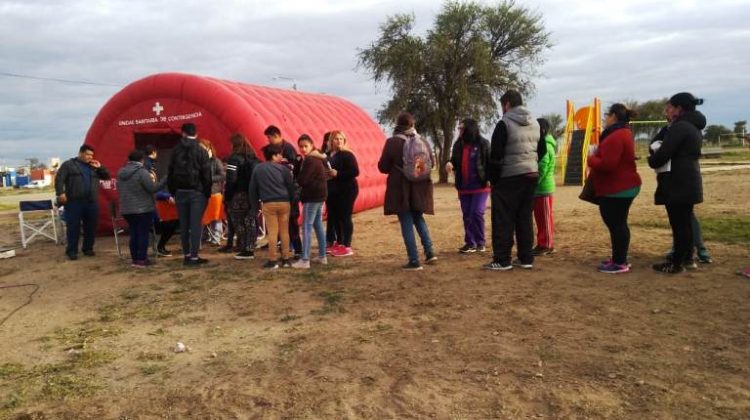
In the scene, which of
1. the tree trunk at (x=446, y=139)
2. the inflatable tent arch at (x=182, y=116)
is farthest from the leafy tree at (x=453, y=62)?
the inflatable tent arch at (x=182, y=116)

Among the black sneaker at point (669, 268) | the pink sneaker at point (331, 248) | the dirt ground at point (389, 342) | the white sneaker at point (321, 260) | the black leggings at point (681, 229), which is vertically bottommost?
the dirt ground at point (389, 342)

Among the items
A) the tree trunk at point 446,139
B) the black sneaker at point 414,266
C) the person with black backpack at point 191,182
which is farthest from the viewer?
the tree trunk at point 446,139

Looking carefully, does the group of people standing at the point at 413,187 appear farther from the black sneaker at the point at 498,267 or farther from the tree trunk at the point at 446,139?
the tree trunk at the point at 446,139

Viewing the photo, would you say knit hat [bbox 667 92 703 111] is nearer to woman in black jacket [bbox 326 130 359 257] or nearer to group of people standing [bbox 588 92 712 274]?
group of people standing [bbox 588 92 712 274]

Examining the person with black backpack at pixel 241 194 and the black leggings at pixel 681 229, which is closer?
the black leggings at pixel 681 229

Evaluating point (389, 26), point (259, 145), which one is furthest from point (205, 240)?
point (389, 26)

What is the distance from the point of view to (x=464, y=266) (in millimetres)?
6488

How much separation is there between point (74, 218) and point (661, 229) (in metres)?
8.76

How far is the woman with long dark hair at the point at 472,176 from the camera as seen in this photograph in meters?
6.89

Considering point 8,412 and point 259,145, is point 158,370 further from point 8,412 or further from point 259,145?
point 259,145

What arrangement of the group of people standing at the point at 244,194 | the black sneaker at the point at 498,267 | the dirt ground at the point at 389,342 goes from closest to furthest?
1. the dirt ground at the point at 389,342
2. the black sneaker at the point at 498,267
3. the group of people standing at the point at 244,194

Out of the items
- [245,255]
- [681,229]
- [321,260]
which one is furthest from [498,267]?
[245,255]

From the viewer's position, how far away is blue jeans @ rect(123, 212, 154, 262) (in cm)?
749

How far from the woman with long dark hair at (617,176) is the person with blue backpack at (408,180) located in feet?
5.88
